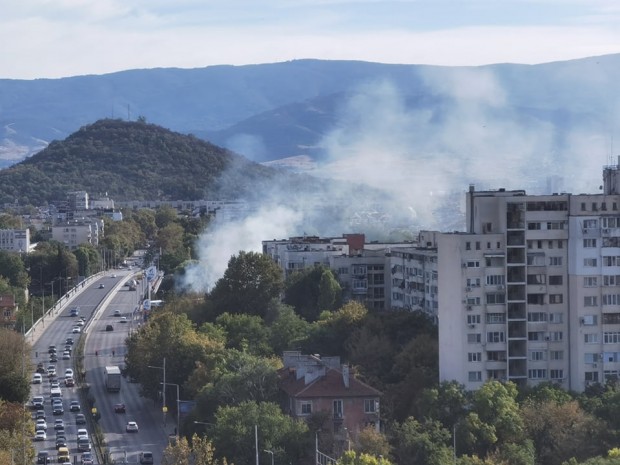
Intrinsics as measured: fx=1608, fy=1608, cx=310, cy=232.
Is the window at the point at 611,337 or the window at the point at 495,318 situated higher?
the window at the point at 495,318

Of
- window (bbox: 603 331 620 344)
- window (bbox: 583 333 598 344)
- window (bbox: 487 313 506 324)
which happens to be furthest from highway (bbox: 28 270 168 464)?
window (bbox: 603 331 620 344)

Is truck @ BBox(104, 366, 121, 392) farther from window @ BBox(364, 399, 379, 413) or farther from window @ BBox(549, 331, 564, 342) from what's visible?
window @ BBox(549, 331, 564, 342)

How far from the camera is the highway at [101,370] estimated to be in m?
44.3

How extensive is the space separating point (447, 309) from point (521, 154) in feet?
160

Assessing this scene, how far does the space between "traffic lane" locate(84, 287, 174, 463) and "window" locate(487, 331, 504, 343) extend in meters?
9.33

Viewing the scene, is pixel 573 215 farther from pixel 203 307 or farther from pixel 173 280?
pixel 173 280

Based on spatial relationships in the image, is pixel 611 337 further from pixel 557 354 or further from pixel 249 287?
pixel 249 287

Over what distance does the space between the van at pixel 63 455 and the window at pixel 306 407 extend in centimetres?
606

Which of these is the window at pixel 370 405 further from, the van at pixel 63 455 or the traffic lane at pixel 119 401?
the van at pixel 63 455

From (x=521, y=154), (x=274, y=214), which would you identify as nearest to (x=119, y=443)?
(x=521, y=154)

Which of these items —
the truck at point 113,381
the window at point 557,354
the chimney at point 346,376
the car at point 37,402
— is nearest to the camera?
the chimney at point 346,376

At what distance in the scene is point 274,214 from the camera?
108 m

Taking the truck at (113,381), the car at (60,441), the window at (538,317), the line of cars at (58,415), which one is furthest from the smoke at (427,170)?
the car at (60,441)

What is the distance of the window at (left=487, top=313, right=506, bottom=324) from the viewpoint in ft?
144
